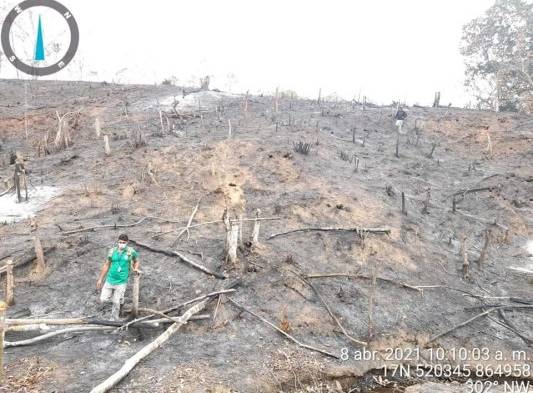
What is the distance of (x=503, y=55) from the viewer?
87.2 feet

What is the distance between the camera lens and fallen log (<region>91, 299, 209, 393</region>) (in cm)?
541

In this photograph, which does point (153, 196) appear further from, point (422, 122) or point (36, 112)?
point (422, 122)

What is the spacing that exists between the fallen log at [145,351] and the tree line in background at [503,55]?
22402 mm

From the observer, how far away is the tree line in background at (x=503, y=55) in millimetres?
24375

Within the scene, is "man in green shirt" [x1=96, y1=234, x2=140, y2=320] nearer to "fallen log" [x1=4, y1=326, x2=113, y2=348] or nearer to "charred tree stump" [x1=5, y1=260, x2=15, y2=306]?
"fallen log" [x1=4, y1=326, x2=113, y2=348]

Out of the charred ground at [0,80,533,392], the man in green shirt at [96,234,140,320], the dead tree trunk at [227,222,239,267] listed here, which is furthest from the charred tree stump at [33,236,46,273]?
the dead tree trunk at [227,222,239,267]

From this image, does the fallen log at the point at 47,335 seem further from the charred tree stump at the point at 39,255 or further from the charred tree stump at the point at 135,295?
the charred tree stump at the point at 39,255

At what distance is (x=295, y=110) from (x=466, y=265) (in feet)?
38.6

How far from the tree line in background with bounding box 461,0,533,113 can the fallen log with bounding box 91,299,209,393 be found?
22.4 m

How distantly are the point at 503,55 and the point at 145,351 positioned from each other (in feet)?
94.5

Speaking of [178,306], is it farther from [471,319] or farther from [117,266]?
[471,319]

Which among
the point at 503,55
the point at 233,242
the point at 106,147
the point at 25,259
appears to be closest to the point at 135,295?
the point at 233,242

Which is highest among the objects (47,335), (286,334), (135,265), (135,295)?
(135,265)

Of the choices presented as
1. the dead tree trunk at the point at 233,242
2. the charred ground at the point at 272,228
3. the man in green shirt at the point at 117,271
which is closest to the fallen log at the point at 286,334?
the charred ground at the point at 272,228
